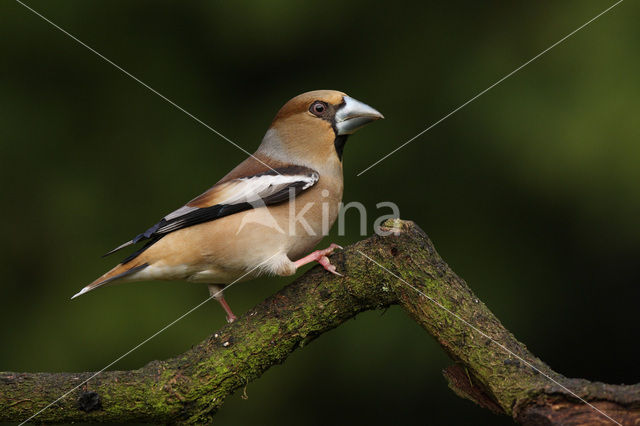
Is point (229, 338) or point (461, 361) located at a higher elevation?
point (229, 338)

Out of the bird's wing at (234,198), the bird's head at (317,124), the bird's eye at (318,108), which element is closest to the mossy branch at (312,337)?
the bird's wing at (234,198)

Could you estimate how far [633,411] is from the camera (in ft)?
8.48

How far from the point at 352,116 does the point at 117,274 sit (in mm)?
1631

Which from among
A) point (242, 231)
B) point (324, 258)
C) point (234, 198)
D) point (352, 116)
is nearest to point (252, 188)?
point (234, 198)

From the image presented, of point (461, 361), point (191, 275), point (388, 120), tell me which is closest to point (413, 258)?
point (461, 361)

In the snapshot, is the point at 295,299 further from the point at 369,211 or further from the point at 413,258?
the point at 369,211

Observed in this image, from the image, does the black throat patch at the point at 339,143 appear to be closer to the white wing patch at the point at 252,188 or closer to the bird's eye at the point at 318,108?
the bird's eye at the point at 318,108

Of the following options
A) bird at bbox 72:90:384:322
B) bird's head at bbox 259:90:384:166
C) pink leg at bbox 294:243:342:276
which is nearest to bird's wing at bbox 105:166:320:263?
bird at bbox 72:90:384:322

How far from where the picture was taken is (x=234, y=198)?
12.4 ft

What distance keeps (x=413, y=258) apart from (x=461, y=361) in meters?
0.51

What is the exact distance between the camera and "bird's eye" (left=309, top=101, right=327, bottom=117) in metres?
4.20

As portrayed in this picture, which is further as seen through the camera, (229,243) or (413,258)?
(229,243)

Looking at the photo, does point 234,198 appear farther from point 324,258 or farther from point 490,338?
point 490,338

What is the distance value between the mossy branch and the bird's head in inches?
37.1
